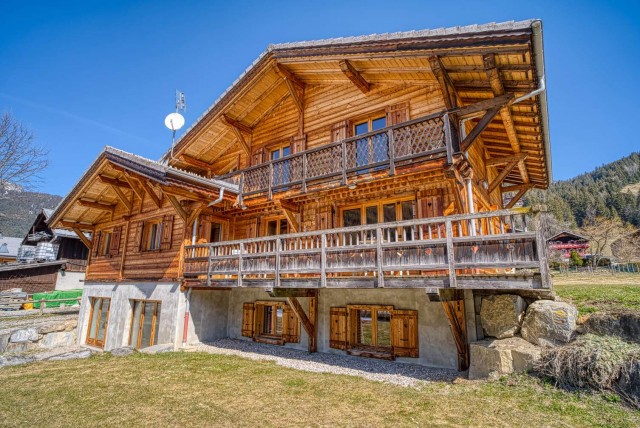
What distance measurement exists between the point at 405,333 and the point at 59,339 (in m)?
17.1

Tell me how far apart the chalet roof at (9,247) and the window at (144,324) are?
40.2 metres

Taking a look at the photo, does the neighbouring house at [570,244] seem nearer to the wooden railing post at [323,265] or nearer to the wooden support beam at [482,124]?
the wooden support beam at [482,124]

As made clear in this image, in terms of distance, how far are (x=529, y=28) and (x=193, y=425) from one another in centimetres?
943

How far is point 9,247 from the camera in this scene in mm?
43250

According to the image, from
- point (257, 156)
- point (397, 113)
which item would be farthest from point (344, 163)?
point (257, 156)

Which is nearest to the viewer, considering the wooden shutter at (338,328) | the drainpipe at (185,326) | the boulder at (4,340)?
the wooden shutter at (338,328)

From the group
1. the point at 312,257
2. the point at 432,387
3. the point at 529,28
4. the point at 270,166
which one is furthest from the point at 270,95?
the point at 432,387

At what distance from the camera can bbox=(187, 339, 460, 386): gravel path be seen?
26.3 feet

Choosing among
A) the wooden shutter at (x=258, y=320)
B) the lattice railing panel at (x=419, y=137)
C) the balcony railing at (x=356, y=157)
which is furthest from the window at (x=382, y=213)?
the wooden shutter at (x=258, y=320)

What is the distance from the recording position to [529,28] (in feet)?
22.3

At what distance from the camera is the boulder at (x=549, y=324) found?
275 inches

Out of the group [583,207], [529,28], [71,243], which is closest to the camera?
[529,28]

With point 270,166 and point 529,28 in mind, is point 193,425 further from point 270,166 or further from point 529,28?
point 529,28

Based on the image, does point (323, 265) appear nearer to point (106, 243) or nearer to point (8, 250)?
point (106, 243)
